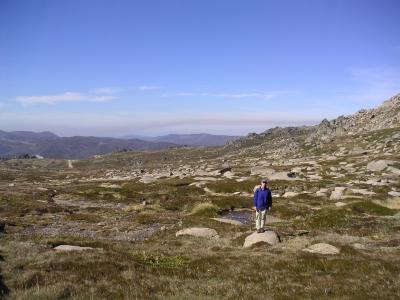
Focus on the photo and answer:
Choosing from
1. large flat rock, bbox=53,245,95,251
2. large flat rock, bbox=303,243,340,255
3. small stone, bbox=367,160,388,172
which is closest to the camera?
large flat rock, bbox=53,245,95,251

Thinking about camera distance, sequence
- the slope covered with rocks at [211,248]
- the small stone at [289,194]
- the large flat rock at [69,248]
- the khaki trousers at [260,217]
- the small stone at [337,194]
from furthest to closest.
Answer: the small stone at [289,194] < the small stone at [337,194] < the khaki trousers at [260,217] < the large flat rock at [69,248] < the slope covered with rocks at [211,248]

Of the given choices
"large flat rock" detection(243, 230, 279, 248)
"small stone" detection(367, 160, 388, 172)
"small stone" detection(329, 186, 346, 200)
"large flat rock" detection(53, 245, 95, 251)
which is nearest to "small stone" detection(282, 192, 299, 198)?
"small stone" detection(329, 186, 346, 200)

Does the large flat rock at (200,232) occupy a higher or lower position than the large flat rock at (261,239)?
lower

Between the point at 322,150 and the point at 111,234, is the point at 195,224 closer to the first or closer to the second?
the point at 111,234

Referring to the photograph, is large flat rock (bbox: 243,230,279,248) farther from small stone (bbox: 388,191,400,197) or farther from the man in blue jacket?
small stone (bbox: 388,191,400,197)

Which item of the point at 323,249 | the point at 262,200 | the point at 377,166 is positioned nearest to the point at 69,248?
the point at 262,200

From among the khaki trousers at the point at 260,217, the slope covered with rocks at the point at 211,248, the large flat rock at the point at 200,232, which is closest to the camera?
the slope covered with rocks at the point at 211,248

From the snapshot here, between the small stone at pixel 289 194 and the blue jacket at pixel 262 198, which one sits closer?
the blue jacket at pixel 262 198

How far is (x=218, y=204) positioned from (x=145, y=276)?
3562 centimetres

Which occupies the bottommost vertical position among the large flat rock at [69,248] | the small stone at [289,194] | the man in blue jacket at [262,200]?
the small stone at [289,194]

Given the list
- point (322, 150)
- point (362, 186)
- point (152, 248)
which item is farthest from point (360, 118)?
point (152, 248)

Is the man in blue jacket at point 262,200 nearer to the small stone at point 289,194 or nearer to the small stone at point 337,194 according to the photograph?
the small stone at point 337,194

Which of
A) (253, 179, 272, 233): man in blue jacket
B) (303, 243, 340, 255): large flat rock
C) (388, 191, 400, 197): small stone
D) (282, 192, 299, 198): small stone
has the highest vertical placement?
(253, 179, 272, 233): man in blue jacket

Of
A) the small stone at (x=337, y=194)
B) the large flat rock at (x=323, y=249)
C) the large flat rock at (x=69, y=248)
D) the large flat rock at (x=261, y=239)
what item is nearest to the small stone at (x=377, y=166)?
the small stone at (x=337, y=194)
